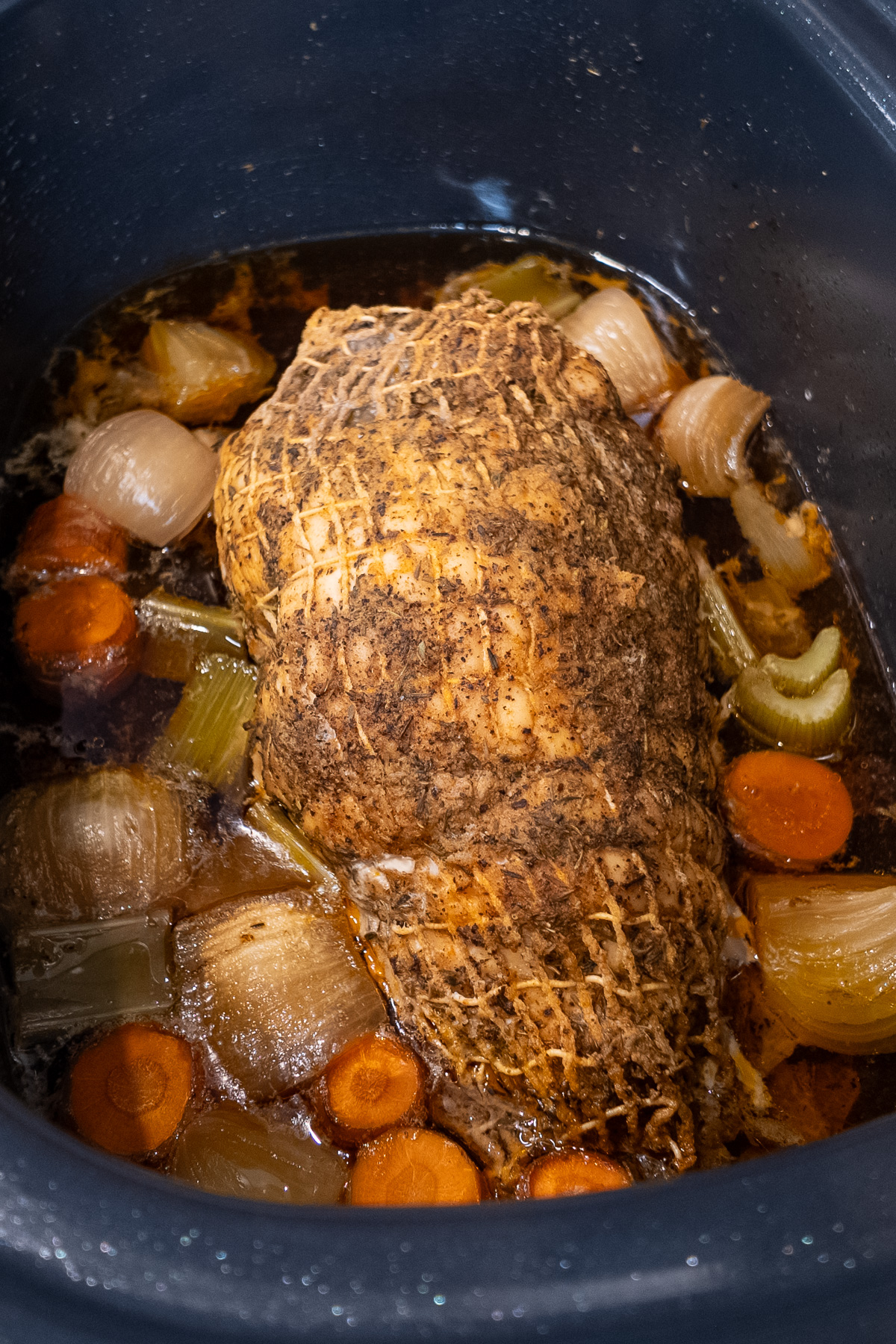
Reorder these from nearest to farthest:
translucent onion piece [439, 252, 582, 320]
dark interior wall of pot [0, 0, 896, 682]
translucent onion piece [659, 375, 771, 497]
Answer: dark interior wall of pot [0, 0, 896, 682] → translucent onion piece [659, 375, 771, 497] → translucent onion piece [439, 252, 582, 320]

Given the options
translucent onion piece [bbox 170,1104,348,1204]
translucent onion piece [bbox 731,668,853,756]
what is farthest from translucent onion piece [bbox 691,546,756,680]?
translucent onion piece [bbox 170,1104,348,1204]

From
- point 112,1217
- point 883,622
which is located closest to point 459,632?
point 112,1217

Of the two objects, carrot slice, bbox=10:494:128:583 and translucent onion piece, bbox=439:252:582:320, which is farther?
translucent onion piece, bbox=439:252:582:320

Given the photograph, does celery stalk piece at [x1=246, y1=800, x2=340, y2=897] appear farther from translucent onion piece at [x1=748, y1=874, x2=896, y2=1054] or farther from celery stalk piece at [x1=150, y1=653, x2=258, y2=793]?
translucent onion piece at [x1=748, y1=874, x2=896, y2=1054]

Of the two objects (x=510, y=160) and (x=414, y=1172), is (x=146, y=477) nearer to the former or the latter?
(x=510, y=160)

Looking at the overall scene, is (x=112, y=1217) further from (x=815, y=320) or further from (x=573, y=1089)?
(x=815, y=320)

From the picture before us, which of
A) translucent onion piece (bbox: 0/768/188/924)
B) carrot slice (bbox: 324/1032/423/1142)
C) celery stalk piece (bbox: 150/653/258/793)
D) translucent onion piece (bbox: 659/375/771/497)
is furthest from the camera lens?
translucent onion piece (bbox: 659/375/771/497)

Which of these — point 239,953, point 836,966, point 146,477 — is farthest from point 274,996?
point 146,477
